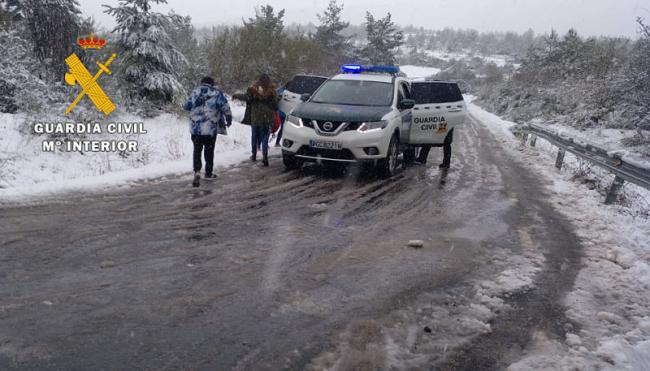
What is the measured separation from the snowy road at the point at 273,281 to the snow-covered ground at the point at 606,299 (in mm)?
154

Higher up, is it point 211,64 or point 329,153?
point 211,64

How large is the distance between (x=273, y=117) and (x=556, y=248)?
20.3 ft

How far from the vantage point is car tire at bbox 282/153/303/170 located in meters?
9.18

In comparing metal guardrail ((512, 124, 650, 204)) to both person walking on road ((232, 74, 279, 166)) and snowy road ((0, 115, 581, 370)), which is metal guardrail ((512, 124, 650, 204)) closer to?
snowy road ((0, 115, 581, 370))

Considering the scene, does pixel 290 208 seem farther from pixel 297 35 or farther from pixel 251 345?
→ pixel 297 35

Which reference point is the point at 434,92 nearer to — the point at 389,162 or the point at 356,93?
the point at 356,93

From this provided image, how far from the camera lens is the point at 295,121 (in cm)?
891

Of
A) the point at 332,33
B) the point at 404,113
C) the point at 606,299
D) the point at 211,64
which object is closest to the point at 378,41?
the point at 332,33

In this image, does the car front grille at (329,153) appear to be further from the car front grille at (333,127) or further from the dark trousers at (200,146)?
the dark trousers at (200,146)

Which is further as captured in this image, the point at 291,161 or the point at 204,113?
the point at 291,161

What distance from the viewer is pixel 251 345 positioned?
3131 mm

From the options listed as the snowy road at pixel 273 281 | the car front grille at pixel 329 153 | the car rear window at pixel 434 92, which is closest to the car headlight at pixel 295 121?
the car front grille at pixel 329 153

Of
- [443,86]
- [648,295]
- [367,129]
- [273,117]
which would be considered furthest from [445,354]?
[443,86]

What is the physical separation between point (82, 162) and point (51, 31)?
665 cm
